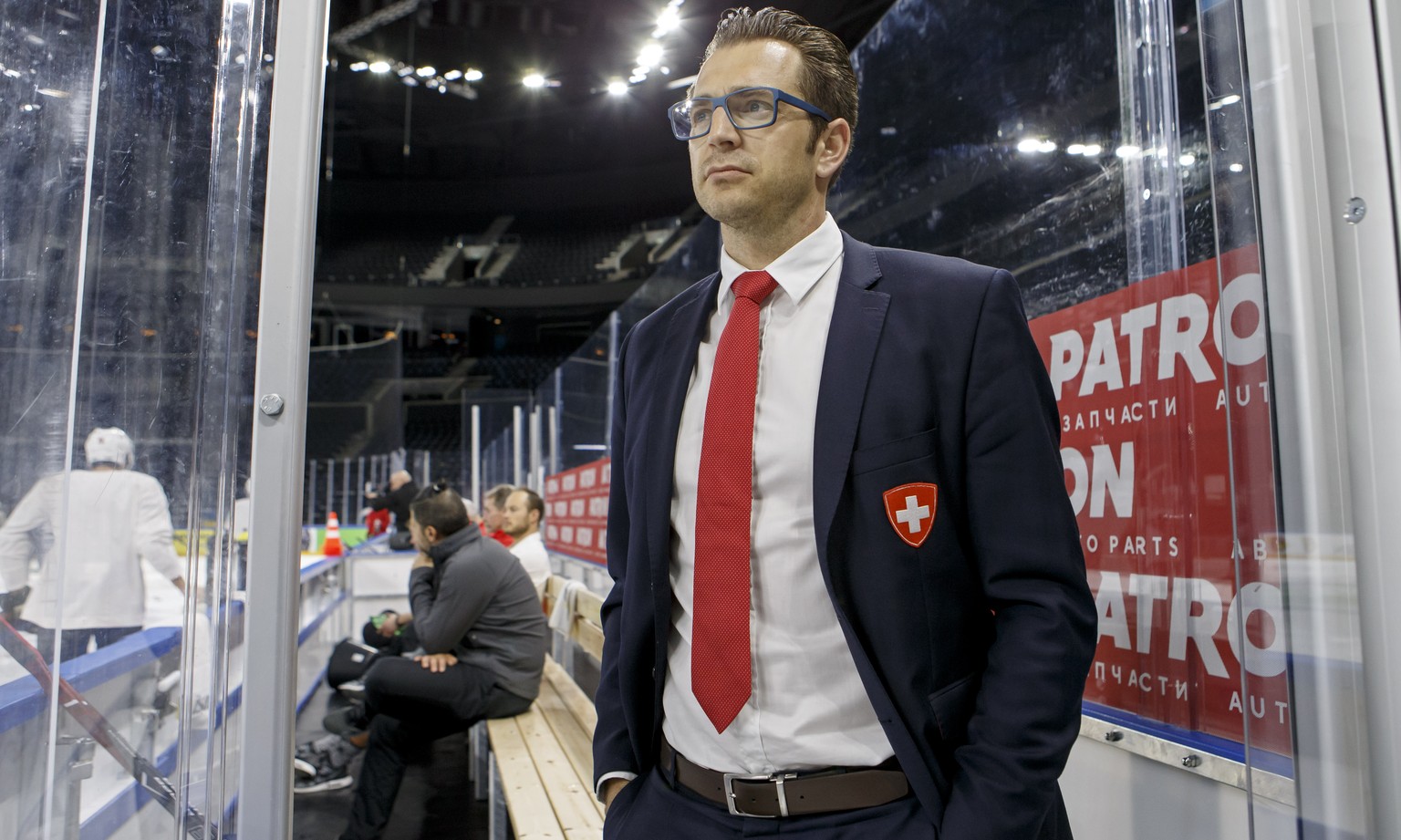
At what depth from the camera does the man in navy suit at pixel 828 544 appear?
0.90 m

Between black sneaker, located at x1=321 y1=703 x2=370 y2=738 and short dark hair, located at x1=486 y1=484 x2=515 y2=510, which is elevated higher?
short dark hair, located at x1=486 y1=484 x2=515 y2=510

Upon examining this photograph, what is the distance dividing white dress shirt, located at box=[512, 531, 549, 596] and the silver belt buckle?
394cm

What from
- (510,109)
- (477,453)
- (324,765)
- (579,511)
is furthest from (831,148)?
(477,453)

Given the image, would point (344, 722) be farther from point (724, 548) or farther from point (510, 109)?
point (510, 109)

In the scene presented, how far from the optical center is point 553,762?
298 centimetres

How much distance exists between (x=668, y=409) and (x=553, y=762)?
2.17 meters

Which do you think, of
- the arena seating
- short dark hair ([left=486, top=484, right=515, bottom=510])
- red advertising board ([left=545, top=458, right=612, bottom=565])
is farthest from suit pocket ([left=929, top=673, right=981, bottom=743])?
the arena seating

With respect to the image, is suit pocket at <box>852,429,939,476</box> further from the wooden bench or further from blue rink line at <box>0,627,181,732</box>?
the wooden bench

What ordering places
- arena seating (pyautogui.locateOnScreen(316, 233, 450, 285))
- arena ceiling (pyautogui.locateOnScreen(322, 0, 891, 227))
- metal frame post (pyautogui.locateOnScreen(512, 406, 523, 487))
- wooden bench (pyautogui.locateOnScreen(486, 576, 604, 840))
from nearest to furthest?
wooden bench (pyautogui.locateOnScreen(486, 576, 604, 840))
arena ceiling (pyautogui.locateOnScreen(322, 0, 891, 227))
metal frame post (pyautogui.locateOnScreen(512, 406, 523, 487))
arena seating (pyautogui.locateOnScreen(316, 233, 450, 285))

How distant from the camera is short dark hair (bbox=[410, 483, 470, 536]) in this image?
365cm

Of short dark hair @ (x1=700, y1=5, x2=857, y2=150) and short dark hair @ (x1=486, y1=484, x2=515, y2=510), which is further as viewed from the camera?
short dark hair @ (x1=486, y1=484, x2=515, y2=510)

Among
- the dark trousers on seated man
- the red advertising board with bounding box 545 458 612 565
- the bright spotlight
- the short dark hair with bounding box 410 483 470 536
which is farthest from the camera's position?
the red advertising board with bounding box 545 458 612 565

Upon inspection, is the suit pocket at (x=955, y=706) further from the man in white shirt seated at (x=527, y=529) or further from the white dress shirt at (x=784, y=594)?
the man in white shirt seated at (x=527, y=529)

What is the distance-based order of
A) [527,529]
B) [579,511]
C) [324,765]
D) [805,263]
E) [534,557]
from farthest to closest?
1. [579,511]
2. [527,529]
3. [534,557]
4. [324,765]
5. [805,263]
